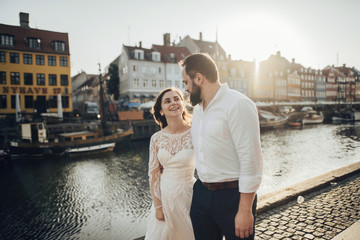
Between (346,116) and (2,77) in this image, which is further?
(346,116)

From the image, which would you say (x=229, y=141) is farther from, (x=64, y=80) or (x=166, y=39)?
(x=166, y=39)

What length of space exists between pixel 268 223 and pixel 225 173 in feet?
8.81

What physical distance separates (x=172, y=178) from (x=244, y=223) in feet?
3.70

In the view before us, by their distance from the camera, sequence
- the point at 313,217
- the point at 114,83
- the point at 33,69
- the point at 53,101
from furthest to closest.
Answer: the point at 114,83 < the point at 53,101 < the point at 33,69 < the point at 313,217

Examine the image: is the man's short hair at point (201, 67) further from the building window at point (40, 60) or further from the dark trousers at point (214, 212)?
A: the building window at point (40, 60)

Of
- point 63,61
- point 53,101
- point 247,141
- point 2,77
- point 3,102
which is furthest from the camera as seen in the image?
point 63,61

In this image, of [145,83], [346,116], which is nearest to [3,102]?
[145,83]

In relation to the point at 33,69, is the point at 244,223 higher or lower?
lower

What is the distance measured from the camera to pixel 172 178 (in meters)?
2.72

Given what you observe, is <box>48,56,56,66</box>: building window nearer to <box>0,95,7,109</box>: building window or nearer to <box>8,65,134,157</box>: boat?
<box>0,95,7,109</box>: building window

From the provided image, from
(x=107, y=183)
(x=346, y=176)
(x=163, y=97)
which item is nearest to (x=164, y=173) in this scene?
(x=163, y=97)

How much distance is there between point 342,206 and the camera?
4.49 meters

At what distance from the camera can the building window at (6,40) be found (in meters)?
31.1

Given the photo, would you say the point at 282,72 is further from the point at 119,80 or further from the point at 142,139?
the point at 142,139
